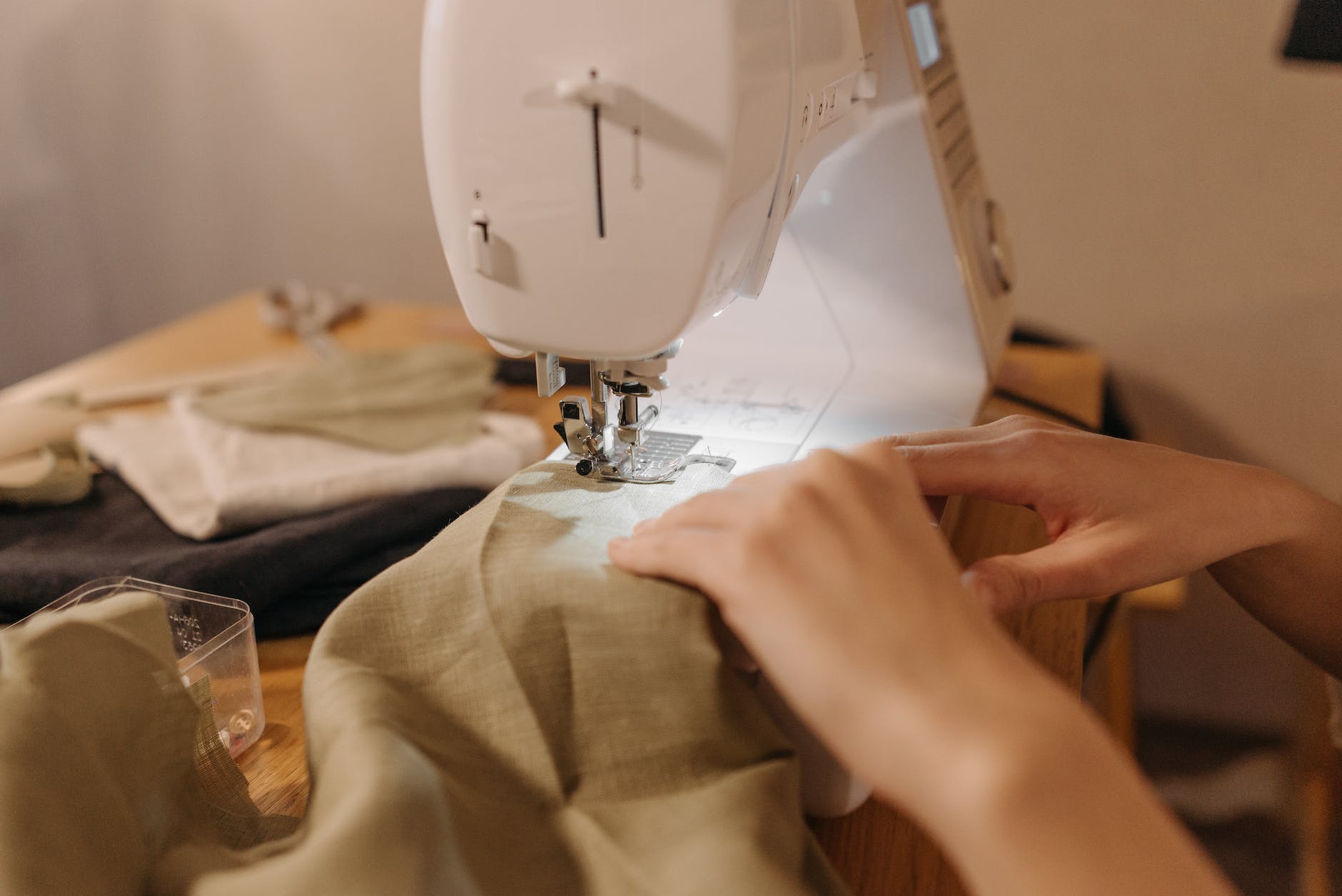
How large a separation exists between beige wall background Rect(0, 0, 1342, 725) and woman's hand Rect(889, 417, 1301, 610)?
1.03m

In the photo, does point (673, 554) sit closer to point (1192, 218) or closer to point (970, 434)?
point (970, 434)

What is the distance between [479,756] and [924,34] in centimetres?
81

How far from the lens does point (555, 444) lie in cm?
119

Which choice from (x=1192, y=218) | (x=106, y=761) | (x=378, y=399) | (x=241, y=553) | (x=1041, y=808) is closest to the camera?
(x=1041, y=808)

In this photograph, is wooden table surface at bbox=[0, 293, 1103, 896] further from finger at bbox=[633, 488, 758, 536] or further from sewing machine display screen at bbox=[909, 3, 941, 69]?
sewing machine display screen at bbox=[909, 3, 941, 69]

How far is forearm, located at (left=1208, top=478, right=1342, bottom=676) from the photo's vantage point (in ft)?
2.22

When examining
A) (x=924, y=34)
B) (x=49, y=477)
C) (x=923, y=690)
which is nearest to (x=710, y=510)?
(x=923, y=690)

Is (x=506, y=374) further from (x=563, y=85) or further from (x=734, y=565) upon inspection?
(x=734, y=565)

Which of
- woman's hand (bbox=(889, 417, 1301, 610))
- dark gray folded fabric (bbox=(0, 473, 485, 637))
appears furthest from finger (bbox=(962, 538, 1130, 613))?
dark gray folded fabric (bbox=(0, 473, 485, 637))

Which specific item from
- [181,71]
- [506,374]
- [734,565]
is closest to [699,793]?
[734,565]

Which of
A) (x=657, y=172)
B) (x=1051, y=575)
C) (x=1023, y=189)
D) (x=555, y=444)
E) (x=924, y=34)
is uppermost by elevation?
(x=924, y=34)

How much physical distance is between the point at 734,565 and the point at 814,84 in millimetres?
399

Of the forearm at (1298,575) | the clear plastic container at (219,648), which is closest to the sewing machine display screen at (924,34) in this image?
the forearm at (1298,575)

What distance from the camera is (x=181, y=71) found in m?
2.11
